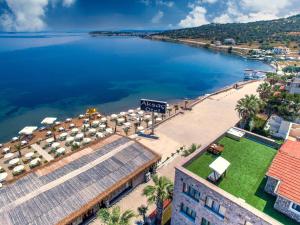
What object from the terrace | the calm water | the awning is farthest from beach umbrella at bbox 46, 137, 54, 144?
the awning

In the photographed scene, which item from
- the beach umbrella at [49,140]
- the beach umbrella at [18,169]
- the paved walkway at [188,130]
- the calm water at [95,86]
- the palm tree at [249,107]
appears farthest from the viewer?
the calm water at [95,86]

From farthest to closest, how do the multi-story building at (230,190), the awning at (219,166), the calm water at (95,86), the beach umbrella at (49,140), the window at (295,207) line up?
the calm water at (95,86)
the beach umbrella at (49,140)
the awning at (219,166)
the multi-story building at (230,190)
the window at (295,207)

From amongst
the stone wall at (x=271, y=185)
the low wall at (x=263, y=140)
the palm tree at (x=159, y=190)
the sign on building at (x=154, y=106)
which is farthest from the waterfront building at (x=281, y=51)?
the palm tree at (x=159, y=190)

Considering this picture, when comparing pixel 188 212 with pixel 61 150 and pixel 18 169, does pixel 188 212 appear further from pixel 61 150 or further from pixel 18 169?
pixel 18 169

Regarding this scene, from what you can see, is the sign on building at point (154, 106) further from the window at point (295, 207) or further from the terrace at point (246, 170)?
the window at point (295, 207)

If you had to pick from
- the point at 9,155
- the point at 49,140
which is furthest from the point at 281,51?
the point at 9,155

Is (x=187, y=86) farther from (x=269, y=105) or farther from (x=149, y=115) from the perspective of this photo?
(x=269, y=105)

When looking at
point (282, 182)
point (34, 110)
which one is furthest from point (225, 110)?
point (34, 110)
